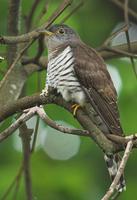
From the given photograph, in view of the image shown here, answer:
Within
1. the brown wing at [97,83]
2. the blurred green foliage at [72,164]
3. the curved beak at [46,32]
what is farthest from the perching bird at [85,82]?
the blurred green foliage at [72,164]

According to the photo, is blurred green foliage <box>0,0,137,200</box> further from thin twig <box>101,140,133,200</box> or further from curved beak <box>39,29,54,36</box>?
thin twig <box>101,140,133,200</box>

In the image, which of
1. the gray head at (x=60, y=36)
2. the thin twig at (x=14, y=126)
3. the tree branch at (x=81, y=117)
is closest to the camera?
the tree branch at (x=81, y=117)

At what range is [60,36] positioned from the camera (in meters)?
4.50

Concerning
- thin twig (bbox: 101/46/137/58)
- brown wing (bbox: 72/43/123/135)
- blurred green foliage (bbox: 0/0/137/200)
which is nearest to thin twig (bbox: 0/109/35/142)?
brown wing (bbox: 72/43/123/135)

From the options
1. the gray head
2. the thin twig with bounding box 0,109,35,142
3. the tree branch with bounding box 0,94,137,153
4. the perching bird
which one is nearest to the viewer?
the tree branch with bounding box 0,94,137,153

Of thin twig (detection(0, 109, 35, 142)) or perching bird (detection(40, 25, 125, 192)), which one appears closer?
thin twig (detection(0, 109, 35, 142))

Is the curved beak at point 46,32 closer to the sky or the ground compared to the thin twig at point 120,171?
closer to the sky

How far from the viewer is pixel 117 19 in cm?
557

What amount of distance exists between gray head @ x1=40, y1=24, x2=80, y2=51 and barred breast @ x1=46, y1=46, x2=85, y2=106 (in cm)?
48

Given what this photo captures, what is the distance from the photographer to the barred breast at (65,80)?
3.77 meters

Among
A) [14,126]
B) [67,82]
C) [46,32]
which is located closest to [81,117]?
[14,126]

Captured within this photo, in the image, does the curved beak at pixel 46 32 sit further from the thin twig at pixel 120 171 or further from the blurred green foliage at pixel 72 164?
the thin twig at pixel 120 171

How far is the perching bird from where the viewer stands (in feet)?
12.3

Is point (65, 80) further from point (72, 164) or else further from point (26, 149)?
point (72, 164)
